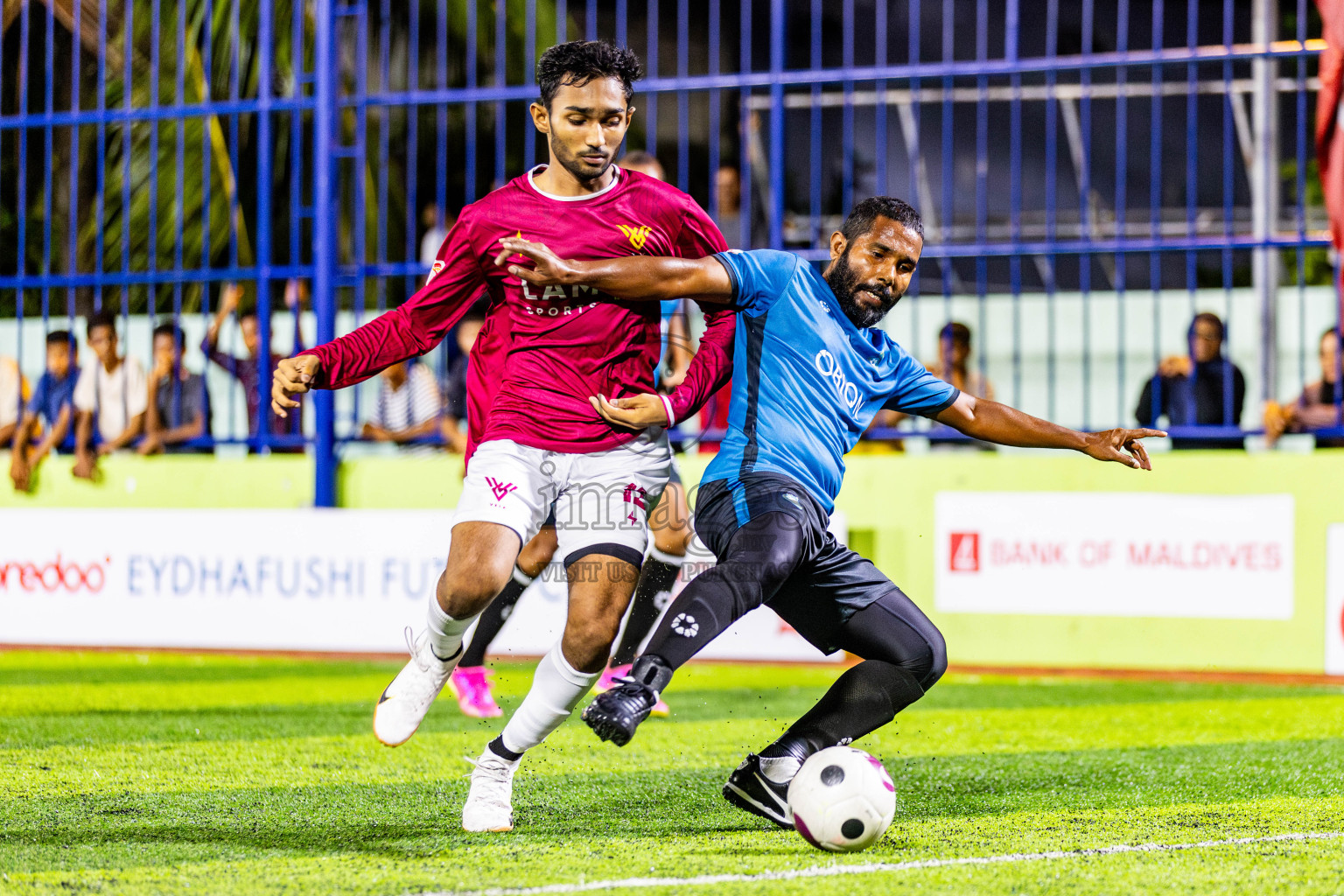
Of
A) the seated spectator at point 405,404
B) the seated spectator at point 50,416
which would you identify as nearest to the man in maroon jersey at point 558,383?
the seated spectator at point 405,404

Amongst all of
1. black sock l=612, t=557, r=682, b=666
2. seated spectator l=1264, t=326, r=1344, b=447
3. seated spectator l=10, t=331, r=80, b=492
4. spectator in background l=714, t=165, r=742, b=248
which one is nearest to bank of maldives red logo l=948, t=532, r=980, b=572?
seated spectator l=1264, t=326, r=1344, b=447

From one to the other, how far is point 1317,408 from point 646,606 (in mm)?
4085

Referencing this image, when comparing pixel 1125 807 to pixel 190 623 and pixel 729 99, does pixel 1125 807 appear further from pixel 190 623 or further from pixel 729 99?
pixel 729 99

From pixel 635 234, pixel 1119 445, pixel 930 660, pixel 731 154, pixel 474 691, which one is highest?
pixel 731 154

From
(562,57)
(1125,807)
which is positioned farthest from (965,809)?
(562,57)

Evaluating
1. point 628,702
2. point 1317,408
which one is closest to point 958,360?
point 1317,408

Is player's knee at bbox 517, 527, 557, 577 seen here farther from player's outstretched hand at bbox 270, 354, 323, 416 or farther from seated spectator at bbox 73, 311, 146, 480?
seated spectator at bbox 73, 311, 146, 480

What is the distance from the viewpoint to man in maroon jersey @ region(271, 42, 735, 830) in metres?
4.00

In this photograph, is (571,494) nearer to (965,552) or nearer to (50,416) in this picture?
(965,552)

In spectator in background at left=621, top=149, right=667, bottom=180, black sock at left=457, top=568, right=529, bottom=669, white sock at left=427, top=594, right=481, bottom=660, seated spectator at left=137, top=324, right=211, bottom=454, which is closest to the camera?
white sock at left=427, top=594, right=481, bottom=660

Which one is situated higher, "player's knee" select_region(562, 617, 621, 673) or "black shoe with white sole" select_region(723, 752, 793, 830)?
"player's knee" select_region(562, 617, 621, 673)

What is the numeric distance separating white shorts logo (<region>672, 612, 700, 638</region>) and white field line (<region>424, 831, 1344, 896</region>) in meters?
0.54

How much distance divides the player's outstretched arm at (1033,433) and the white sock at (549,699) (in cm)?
122

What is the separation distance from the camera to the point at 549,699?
159 inches
